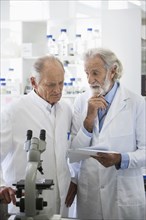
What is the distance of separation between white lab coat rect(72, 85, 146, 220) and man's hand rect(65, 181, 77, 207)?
0.03 metres

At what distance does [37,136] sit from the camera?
1.71 metres

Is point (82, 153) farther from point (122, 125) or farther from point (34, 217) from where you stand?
point (34, 217)

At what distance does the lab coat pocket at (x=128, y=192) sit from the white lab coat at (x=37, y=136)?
266 mm

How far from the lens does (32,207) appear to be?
1.17m

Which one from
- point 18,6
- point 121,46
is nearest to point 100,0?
point 121,46

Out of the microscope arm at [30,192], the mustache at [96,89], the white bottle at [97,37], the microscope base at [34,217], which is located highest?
the white bottle at [97,37]

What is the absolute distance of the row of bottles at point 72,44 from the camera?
9.84 feet

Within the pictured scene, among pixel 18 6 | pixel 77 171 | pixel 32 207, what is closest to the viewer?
pixel 32 207

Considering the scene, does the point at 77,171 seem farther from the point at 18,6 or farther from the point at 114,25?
the point at 18,6

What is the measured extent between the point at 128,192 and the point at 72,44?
1633 mm

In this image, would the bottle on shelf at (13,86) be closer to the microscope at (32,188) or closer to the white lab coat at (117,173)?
the white lab coat at (117,173)

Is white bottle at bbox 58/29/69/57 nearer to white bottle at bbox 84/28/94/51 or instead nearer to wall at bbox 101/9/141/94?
white bottle at bbox 84/28/94/51

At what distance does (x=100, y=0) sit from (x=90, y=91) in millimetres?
1393

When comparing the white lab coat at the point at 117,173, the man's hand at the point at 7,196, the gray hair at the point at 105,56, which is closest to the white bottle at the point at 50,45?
the gray hair at the point at 105,56
